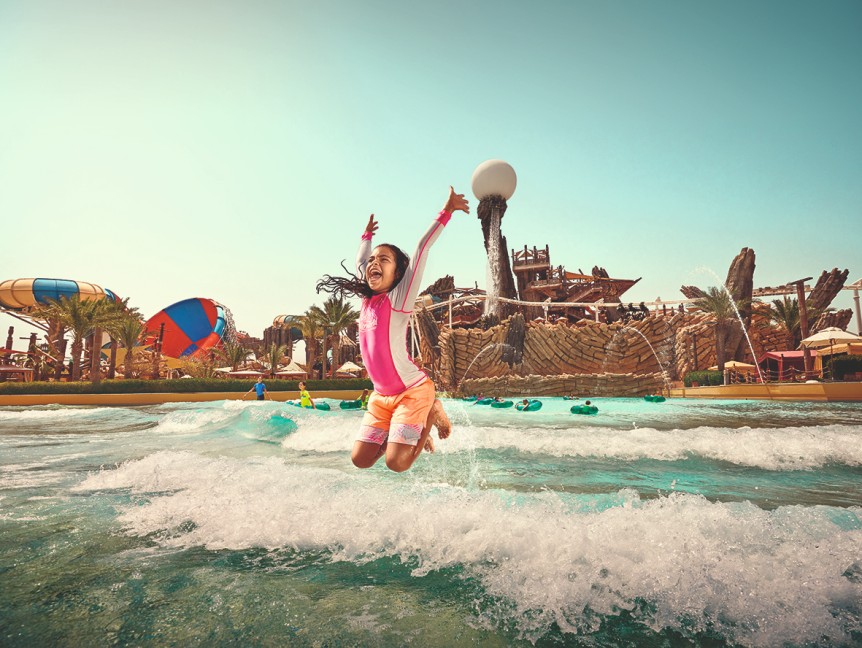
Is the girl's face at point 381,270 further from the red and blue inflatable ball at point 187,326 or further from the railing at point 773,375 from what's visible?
the red and blue inflatable ball at point 187,326

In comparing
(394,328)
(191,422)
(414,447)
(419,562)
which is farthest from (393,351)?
(191,422)

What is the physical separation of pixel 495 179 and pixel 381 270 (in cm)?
3862

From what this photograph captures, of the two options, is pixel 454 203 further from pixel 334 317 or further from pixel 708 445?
pixel 334 317

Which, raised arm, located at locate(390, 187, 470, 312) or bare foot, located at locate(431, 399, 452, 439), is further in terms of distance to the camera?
bare foot, located at locate(431, 399, 452, 439)

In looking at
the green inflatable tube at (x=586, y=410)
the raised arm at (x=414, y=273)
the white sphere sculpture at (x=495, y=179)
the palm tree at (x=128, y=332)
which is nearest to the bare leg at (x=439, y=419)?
the raised arm at (x=414, y=273)

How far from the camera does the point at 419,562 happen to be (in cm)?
334

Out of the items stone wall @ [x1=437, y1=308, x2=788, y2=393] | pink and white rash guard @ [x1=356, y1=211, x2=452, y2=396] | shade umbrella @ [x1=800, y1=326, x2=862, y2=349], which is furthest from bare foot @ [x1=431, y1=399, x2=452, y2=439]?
shade umbrella @ [x1=800, y1=326, x2=862, y2=349]

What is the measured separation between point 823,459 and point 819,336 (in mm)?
23259

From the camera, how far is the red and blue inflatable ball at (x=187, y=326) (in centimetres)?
5053

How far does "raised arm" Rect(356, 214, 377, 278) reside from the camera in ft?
12.5

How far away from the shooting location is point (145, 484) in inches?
235

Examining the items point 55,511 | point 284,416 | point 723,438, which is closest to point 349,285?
point 55,511

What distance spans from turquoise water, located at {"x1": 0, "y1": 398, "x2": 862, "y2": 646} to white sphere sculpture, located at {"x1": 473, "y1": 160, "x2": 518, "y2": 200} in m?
36.1

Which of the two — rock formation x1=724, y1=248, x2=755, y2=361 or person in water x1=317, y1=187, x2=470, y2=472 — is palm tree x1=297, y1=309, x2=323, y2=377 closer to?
rock formation x1=724, y1=248, x2=755, y2=361
